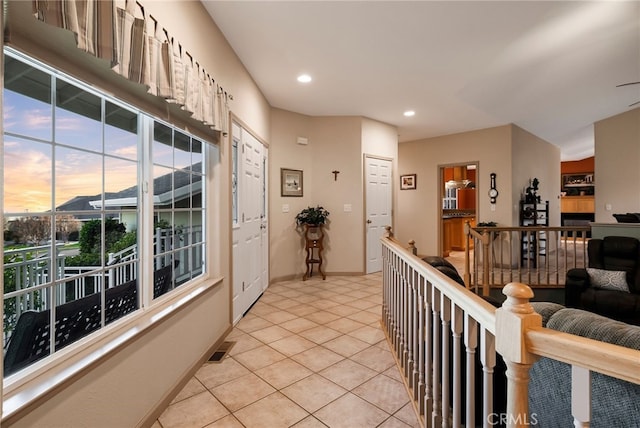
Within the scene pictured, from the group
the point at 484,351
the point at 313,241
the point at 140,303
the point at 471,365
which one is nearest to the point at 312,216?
the point at 313,241

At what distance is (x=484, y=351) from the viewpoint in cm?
94

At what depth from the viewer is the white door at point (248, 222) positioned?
330 cm

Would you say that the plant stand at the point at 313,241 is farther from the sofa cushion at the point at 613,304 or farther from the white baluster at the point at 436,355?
the white baluster at the point at 436,355

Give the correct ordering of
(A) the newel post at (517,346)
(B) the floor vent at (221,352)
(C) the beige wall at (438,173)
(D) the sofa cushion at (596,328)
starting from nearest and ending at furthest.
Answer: (A) the newel post at (517,346), (D) the sofa cushion at (596,328), (B) the floor vent at (221,352), (C) the beige wall at (438,173)

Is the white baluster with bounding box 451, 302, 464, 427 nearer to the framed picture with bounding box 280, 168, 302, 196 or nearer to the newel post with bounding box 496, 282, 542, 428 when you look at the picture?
the newel post with bounding box 496, 282, 542, 428

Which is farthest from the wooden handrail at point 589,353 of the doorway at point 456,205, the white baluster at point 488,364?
the doorway at point 456,205

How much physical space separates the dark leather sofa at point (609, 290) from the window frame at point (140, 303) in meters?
3.84

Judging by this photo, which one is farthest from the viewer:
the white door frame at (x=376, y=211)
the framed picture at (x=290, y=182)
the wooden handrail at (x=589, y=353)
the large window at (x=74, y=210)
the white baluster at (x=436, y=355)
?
the white door frame at (x=376, y=211)

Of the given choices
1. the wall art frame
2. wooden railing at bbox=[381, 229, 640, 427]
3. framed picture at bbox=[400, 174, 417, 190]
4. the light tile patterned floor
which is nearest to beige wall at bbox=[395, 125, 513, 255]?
framed picture at bbox=[400, 174, 417, 190]

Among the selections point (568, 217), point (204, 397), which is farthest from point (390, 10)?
point (568, 217)

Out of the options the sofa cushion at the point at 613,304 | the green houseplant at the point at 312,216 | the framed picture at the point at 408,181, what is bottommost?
the sofa cushion at the point at 613,304

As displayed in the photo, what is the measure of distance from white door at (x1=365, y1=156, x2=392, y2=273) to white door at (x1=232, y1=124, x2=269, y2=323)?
1.94 metres

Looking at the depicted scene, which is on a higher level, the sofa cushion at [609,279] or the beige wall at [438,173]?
the beige wall at [438,173]

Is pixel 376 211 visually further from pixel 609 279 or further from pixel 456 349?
pixel 456 349
